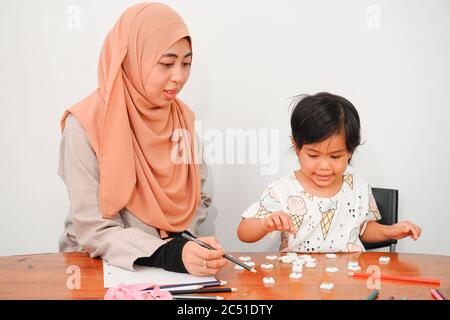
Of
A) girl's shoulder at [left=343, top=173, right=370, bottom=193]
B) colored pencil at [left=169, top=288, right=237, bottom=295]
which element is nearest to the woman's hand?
colored pencil at [left=169, top=288, right=237, bottom=295]

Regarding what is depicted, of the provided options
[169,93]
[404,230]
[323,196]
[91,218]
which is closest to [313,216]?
[323,196]

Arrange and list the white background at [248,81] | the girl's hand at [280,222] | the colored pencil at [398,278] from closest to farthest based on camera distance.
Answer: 1. the colored pencil at [398,278]
2. the girl's hand at [280,222]
3. the white background at [248,81]

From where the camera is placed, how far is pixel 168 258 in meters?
1.43

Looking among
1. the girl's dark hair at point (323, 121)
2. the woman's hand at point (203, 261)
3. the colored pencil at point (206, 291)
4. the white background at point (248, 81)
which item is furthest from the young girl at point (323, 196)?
the white background at point (248, 81)

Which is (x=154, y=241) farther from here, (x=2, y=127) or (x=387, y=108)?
(x=387, y=108)

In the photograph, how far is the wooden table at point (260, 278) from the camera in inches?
48.4

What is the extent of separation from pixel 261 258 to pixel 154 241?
0.31 metres

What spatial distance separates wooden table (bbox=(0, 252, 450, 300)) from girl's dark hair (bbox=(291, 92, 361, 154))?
41 centimetres

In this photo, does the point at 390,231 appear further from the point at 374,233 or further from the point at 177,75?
the point at 177,75

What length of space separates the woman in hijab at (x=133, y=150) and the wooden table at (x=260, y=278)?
0.13 metres

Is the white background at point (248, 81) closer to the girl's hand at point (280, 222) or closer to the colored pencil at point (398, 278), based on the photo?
the girl's hand at point (280, 222)

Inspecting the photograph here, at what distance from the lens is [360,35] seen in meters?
2.42

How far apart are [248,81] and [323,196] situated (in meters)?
0.77

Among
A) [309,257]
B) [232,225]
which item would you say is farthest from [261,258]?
[232,225]
